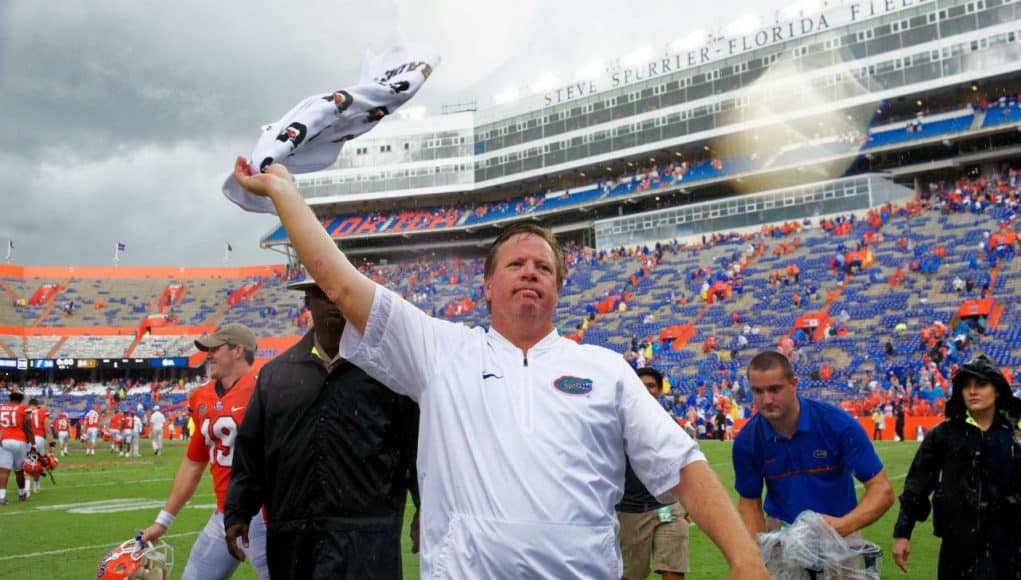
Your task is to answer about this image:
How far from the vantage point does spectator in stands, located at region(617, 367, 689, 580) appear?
6.34 m

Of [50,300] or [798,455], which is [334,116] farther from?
[50,300]

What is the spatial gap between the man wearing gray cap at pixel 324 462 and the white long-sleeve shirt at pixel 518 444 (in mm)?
1155

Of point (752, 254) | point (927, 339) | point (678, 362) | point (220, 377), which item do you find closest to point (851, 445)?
point (220, 377)

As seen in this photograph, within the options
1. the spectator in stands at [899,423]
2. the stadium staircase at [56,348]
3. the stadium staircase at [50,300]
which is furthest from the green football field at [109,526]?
the stadium staircase at [50,300]

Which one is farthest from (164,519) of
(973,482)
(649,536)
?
(973,482)

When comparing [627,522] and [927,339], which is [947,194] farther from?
[627,522]

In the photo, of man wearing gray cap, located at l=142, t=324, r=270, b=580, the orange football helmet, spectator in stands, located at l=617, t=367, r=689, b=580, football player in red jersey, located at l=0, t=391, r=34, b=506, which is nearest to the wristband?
man wearing gray cap, located at l=142, t=324, r=270, b=580

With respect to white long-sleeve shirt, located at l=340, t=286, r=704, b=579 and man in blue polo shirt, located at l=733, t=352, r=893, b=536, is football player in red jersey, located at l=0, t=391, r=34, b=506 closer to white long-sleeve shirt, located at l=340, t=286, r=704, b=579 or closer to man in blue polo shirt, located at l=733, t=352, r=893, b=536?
man in blue polo shirt, located at l=733, t=352, r=893, b=536

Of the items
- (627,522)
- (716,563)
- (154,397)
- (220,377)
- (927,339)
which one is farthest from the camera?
(154,397)

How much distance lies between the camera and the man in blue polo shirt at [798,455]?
14.8 ft

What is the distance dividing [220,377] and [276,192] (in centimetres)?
361

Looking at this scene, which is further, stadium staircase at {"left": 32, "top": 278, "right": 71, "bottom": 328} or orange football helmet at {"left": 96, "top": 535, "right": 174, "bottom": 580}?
stadium staircase at {"left": 32, "top": 278, "right": 71, "bottom": 328}

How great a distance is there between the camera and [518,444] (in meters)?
2.38

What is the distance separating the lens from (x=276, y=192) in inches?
99.7
